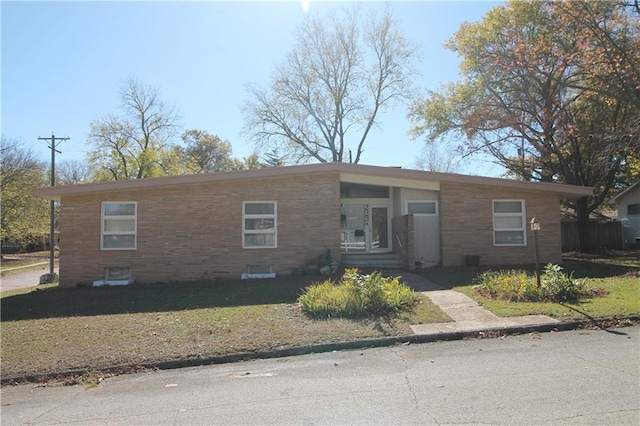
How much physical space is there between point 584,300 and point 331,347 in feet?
20.0

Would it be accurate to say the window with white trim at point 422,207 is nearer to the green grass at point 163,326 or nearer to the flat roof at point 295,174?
the flat roof at point 295,174

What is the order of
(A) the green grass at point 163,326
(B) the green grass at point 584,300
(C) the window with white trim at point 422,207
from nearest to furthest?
(A) the green grass at point 163,326, (B) the green grass at point 584,300, (C) the window with white trim at point 422,207

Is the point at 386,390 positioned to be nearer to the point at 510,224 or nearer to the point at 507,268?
the point at 507,268

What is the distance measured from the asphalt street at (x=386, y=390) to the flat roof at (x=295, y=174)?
8677 millimetres

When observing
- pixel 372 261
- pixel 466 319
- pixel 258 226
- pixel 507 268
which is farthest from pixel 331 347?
pixel 507 268

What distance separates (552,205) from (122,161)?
3897cm

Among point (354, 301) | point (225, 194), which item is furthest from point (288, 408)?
point (225, 194)

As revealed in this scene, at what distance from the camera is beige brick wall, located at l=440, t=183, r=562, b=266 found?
1595 centimetres

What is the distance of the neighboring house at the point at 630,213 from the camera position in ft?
93.8

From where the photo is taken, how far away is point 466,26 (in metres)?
25.4

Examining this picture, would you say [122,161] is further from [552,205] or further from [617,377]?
[617,377]

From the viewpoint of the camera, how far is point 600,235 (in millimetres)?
27938

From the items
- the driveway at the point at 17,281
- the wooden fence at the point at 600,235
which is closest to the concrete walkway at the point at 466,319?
the driveway at the point at 17,281

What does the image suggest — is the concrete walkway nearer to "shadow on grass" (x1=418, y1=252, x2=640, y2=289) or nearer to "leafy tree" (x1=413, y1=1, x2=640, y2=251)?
"shadow on grass" (x1=418, y1=252, x2=640, y2=289)
